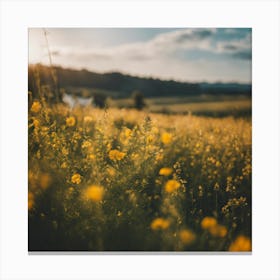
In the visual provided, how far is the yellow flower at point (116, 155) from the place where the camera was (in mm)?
3176

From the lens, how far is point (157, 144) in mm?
3293

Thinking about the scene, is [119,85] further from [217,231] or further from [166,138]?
[217,231]

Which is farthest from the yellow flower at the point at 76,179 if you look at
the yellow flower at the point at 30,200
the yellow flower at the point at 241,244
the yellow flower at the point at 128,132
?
the yellow flower at the point at 241,244

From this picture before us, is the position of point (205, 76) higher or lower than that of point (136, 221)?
higher

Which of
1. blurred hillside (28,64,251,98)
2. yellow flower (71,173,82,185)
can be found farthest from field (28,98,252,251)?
blurred hillside (28,64,251,98)

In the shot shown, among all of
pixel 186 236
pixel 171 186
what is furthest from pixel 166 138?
pixel 186 236

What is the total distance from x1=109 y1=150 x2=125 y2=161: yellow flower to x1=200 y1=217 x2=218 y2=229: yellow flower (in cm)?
81

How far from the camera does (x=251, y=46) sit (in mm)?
3311

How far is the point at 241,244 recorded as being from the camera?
3.23m

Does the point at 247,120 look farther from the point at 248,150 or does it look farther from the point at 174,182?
the point at 174,182
